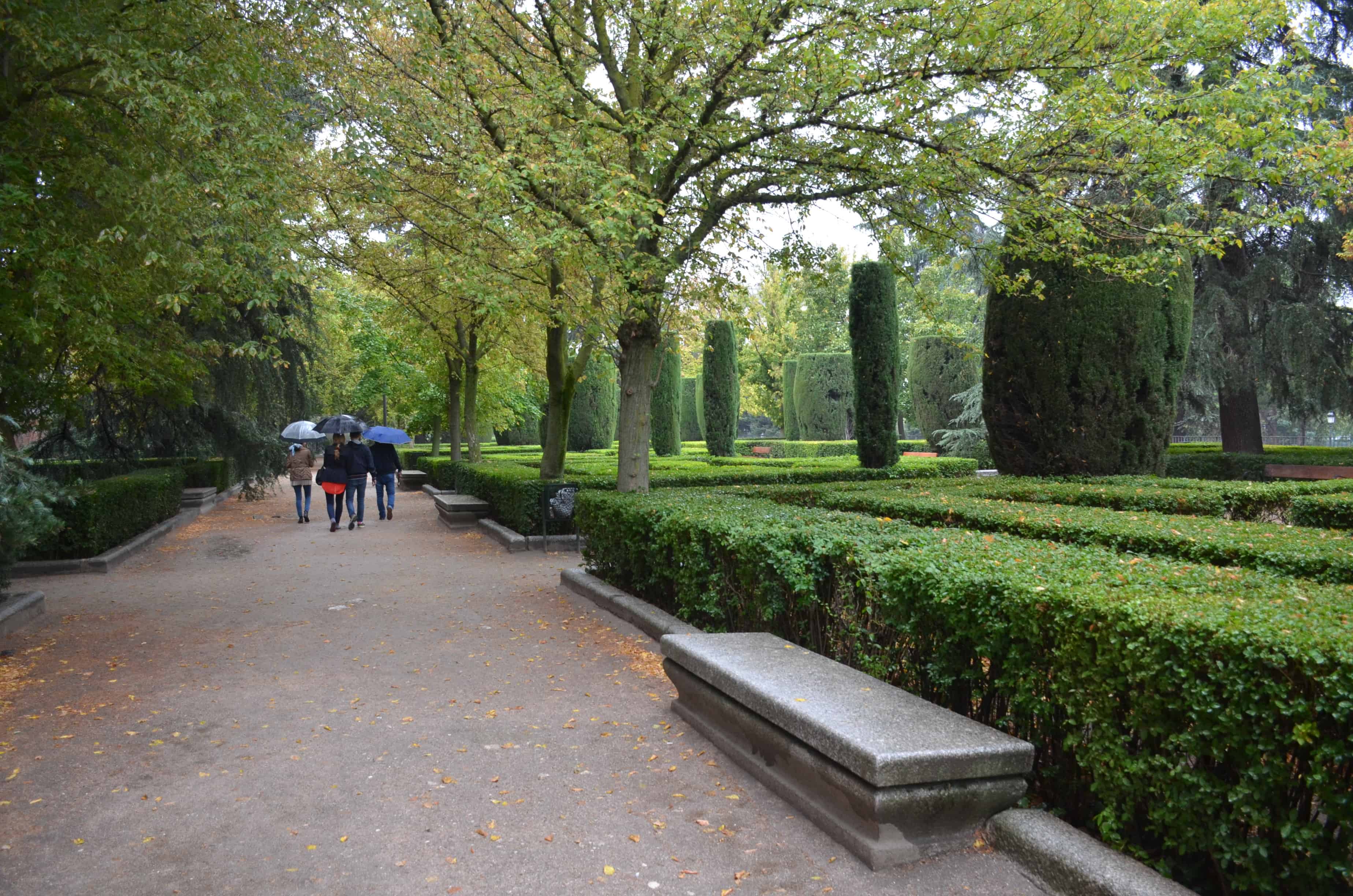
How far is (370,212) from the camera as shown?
13.9 meters

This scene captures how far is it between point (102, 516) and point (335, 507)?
4.34m

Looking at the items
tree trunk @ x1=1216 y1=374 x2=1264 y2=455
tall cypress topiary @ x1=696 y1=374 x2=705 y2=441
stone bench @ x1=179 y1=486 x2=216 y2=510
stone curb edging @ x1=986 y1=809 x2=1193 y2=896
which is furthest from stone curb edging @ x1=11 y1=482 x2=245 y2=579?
tall cypress topiary @ x1=696 y1=374 x2=705 y2=441

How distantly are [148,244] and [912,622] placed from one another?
698cm

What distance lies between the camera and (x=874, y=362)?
58.6 ft

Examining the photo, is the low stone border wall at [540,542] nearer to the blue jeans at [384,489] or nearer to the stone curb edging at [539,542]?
the stone curb edging at [539,542]

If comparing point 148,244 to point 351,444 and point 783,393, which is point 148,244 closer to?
point 351,444

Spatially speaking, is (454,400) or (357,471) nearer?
(357,471)

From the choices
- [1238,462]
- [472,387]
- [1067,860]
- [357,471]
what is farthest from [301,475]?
[1238,462]

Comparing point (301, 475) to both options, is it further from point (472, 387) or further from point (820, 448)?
point (820, 448)

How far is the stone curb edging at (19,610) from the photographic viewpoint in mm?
7355

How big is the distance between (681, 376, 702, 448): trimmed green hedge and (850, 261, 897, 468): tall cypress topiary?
94.9 ft

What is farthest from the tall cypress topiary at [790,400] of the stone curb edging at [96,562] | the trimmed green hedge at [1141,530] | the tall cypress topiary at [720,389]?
the trimmed green hedge at [1141,530]

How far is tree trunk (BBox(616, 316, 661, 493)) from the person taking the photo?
1033 centimetres

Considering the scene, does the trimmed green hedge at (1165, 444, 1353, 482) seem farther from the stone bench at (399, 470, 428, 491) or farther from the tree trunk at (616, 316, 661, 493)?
the stone bench at (399, 470, 428, 491)
